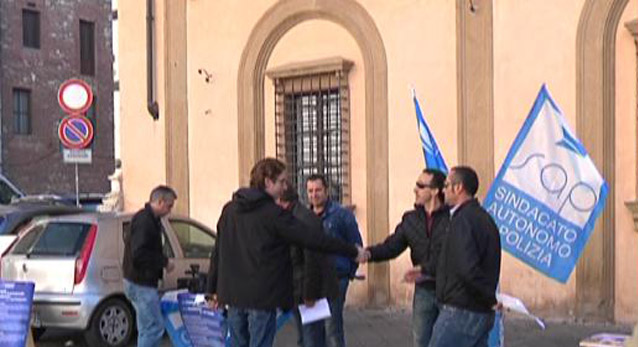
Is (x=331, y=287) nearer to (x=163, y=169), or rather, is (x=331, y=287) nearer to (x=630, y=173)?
(x=630, y=173)

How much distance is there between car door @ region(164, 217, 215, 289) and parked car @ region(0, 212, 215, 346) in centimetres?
4

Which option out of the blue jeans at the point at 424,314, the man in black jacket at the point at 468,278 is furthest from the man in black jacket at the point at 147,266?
the man in black jacket at the point at 468,278

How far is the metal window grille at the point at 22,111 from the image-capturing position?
100ft

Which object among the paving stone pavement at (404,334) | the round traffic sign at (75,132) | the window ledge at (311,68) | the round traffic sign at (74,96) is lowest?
the paving stone pavement at (404,334)

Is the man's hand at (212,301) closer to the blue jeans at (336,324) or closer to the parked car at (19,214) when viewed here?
the blue jeans at (336,324)

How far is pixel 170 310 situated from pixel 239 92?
20.3ft

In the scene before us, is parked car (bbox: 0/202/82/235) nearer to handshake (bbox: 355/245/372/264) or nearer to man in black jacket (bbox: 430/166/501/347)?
handshake (bbox: 355/245/372/264)

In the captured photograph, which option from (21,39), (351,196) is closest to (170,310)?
(351,196)

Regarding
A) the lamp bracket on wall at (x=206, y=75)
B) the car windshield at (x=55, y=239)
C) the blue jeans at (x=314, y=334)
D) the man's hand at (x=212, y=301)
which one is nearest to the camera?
the man's hand at (x=212, y=301)

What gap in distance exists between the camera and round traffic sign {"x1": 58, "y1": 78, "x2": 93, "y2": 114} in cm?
1291

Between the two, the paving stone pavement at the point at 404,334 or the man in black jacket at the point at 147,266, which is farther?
the paving stone pavement at the point at 404,334

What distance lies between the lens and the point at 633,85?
9.65 m

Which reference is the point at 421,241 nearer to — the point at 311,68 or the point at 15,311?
the point at 15,311

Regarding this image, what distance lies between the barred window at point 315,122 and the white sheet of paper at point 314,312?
17.4ft
